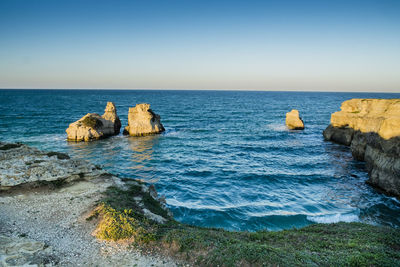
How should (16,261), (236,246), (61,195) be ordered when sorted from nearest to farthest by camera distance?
1. (16,261)
2. (236,246)
3. (61,195)

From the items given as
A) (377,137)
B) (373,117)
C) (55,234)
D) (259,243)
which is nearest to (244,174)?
(377,137)

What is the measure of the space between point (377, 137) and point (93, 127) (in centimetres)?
4253

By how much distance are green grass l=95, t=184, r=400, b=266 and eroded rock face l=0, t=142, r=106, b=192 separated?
18.2ft

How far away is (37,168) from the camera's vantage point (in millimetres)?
16906

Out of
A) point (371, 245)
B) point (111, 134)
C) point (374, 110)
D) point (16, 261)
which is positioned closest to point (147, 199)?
point (16, 261)

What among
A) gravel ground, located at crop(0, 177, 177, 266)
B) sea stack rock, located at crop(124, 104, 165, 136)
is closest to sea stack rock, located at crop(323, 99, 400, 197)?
Answer: gravel ground, located at crop(0, 177, 177, 266)

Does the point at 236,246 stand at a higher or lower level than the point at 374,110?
lower

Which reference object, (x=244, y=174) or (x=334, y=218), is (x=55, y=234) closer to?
(x=334, y=218)

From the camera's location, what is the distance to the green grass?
9.06 meters

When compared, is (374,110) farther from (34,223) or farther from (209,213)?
(34,223)

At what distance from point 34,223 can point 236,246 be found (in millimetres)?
10031

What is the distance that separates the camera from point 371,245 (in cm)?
1048

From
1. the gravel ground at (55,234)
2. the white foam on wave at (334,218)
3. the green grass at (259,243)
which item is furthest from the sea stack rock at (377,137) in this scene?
the gravel ground at (55,234)

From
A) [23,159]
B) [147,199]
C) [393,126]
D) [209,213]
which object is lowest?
[209,213]
